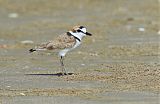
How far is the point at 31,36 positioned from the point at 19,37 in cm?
29

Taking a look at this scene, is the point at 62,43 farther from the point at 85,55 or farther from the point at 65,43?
the point at 85,55

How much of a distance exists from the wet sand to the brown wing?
474 mm

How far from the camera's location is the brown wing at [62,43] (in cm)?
1094

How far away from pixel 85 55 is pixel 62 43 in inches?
89.1

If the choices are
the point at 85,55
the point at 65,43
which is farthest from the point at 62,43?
the point at 85,55

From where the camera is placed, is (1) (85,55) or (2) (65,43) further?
(1) (85,55)

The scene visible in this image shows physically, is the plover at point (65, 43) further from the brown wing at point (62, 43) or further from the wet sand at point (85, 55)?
the wet sand at point (85, 55)

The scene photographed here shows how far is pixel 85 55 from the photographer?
43.4 feet

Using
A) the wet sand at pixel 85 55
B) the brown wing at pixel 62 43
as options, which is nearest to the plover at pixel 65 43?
the brown wing at pixel 62 43

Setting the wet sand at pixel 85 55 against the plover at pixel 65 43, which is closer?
the wet sand at pixel 85 55

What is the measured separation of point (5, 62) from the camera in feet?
40.8

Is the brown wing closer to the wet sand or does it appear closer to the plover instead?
the plover

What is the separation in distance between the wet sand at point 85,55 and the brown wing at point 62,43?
47 centimetres

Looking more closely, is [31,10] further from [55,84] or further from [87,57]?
[55,84]
